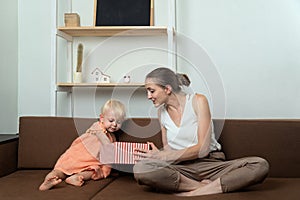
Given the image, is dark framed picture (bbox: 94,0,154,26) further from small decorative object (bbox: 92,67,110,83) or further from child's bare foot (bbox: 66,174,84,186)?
child's bare foot (bbox: 66,174,84,186)

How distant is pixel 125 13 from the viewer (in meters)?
2.81

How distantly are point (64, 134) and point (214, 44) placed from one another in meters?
1.11

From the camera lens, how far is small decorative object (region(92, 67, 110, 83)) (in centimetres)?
280

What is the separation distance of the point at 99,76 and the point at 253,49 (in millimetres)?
974

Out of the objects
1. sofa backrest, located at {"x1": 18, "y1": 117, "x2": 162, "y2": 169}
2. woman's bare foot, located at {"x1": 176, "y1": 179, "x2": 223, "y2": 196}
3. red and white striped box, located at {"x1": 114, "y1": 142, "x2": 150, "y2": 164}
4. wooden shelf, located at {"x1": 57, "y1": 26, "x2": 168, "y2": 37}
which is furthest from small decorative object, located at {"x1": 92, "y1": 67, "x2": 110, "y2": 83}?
woman's bare foot, located at {"x1": 176, "y1": 179, "x2": 223, "y2": 196}

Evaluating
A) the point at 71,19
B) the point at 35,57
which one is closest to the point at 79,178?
the point at 71,19

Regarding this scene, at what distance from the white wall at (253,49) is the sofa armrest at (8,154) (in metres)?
1.23

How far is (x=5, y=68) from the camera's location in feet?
9.36

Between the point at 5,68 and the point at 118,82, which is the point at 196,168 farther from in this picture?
the point at 5,68

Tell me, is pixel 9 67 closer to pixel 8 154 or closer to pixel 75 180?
pixel 8 154

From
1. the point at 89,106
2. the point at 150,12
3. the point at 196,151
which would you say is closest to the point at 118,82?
the point at 89,106

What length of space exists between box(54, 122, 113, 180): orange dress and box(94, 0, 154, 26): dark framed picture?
2.58 feet

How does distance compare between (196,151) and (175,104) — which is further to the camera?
(175,104)

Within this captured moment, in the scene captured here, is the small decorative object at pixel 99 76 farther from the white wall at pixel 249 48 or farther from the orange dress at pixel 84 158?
the orange dress at pixel 84 158
